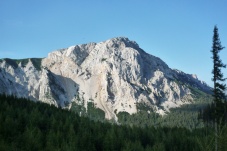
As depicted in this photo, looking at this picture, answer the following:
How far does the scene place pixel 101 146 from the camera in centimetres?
9425

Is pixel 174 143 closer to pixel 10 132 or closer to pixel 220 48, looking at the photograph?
pixel 220 48

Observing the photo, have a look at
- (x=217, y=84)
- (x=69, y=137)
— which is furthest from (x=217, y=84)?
(x=69, y=137)

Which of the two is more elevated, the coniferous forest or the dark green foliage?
the dark green foliage

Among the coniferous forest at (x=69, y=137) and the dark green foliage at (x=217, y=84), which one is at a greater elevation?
the dark green foliage at (x=217, y=84)

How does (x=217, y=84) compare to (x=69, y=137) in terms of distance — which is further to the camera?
(x=69, y=137)

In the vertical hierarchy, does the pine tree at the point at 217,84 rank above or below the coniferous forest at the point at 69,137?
above

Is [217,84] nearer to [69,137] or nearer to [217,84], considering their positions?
[217,84]

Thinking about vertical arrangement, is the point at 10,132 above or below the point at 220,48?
below

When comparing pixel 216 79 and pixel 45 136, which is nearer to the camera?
pixel 216 79

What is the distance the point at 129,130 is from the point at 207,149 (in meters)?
102

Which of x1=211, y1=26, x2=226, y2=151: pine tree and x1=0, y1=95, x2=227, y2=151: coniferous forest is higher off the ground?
x1=211, y1=26, x2=226, y2=151: pine tree

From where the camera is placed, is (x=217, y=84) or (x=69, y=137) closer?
(x=217, y=84)

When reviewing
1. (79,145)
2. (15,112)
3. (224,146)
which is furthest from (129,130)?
(224,146)

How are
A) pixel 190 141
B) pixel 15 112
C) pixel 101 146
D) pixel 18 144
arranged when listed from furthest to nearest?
1. pixel 15 112
2. pixel 190 141
3. pixel 101 146
4. pixel 18 144
